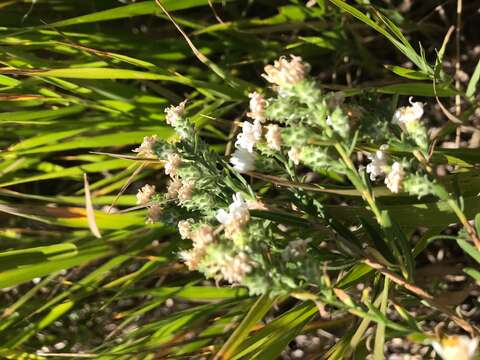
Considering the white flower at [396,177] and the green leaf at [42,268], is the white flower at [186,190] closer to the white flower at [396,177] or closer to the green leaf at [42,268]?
the white flower at [396,177]

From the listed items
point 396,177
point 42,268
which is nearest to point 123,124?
point 42,268

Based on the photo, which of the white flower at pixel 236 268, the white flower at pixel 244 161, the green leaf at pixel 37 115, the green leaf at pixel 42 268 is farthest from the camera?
the green leaf at pixel 37 115

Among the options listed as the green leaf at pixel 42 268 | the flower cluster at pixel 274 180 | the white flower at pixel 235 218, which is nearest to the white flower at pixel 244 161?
the flower cluster at pixel 274 180

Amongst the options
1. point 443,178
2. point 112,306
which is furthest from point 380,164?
point 112,306

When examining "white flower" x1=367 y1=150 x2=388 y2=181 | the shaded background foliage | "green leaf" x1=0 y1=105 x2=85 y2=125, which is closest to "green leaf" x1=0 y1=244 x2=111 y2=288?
the shaded background foliage

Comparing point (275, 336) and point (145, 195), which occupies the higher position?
point (145, 195)

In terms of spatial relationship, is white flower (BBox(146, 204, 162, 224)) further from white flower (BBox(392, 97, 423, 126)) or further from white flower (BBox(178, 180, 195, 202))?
white flower (BBox(392, 97, 423, 126))

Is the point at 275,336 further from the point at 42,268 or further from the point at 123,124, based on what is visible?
the point at 123,124
